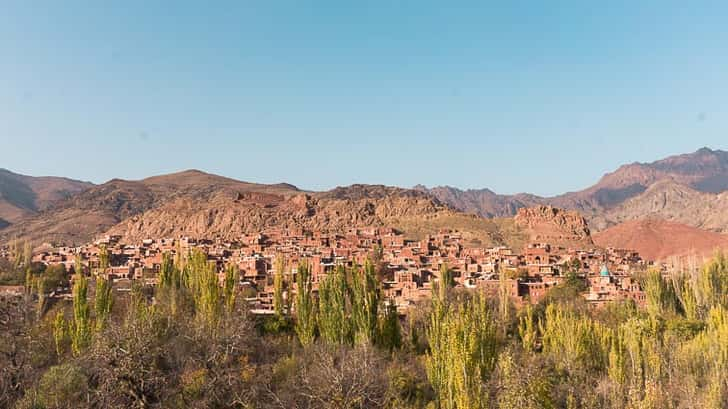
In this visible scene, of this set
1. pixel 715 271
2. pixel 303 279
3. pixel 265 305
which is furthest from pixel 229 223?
pixel 715 271

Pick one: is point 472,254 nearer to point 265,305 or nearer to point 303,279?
point 265,305

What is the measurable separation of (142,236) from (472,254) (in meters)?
52.2

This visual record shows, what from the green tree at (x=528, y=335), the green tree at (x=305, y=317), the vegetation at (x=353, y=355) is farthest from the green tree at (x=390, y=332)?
the green tree at (x=528, y=335)

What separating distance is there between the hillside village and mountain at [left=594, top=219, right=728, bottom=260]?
1382cm

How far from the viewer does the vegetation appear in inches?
602

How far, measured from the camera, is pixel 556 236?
7250cm

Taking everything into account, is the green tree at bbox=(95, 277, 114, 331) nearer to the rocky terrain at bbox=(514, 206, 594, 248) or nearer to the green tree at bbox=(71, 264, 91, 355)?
the green tree at bbox=(71, 264, 91, 355)

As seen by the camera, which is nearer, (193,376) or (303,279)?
(193,376)

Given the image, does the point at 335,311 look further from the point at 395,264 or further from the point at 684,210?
the point at 684,210

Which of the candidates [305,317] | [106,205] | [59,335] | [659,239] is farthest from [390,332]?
[106,205]

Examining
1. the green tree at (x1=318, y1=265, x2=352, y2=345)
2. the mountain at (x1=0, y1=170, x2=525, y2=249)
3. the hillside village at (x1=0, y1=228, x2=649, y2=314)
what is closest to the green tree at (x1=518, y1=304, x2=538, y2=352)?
the hillside village at (x1=0, y1=228, x2=649, y2=314)

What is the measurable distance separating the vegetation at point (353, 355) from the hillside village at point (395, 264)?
519cm

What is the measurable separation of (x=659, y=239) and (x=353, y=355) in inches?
2869

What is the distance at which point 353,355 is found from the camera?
18.2 metres
